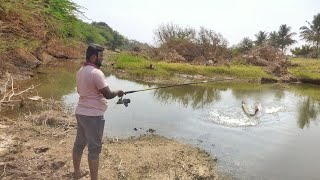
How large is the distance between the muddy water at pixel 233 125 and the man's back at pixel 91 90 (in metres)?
3.00

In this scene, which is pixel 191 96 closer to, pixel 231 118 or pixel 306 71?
pixel 231 118

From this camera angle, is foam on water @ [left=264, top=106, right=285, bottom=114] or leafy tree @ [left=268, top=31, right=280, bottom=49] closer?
foam on water @ [left=264, top=106, right=285, bottom=114]

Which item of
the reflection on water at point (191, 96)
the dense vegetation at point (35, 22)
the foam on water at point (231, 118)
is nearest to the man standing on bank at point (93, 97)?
the dense vegetation at point (35, 22)

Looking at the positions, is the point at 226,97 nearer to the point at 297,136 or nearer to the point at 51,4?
the point at 297,136

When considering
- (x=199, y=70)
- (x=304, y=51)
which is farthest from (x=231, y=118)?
(x=304, y=51)

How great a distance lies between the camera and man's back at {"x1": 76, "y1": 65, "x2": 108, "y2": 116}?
16.2 feet

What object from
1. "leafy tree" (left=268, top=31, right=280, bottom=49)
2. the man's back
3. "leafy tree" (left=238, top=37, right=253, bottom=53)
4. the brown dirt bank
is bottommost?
the brown dirt bank

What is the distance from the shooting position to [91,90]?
5.03 meters

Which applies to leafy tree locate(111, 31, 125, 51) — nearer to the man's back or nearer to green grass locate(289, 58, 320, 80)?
green grass locate(289, 58, 320, 80)

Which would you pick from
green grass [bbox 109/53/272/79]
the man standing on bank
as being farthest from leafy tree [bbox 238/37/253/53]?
the man standing on bank

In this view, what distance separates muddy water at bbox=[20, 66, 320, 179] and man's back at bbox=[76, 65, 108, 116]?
300 cm

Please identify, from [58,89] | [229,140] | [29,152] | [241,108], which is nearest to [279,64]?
[241,108]

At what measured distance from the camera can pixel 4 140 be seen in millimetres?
6965

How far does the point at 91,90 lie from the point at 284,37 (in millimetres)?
56801
